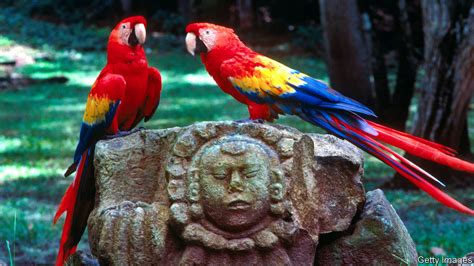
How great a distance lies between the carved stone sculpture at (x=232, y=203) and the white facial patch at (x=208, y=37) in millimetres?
546

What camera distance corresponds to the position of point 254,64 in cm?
382

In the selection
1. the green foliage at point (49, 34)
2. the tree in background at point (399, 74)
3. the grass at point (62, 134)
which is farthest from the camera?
the green foliage at point (49, 34)

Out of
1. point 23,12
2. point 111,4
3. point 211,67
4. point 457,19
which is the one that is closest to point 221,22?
point 111,4

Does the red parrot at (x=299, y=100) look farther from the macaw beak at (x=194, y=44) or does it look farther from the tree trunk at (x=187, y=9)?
the tree trunk at (x=187, y=9)

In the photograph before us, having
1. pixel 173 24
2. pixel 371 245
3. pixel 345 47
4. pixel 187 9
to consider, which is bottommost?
pixel 173 24

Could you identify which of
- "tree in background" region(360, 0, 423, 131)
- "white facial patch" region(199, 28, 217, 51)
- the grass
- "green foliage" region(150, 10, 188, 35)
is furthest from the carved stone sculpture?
"green foliage" region(150, 10, 188, 35)

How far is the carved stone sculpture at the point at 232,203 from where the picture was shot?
3.32m

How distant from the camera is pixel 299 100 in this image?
3705mm

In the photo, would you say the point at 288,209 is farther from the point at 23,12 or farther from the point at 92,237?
the point at 23,12

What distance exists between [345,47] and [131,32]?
4.72 metres

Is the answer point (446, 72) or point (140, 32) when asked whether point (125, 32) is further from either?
point (446, 72)

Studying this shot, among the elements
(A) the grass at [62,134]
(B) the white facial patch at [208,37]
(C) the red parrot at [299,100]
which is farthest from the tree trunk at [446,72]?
(B) the white facial patch at [208,37]

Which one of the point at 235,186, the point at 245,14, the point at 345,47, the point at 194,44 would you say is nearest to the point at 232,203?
the point at 235,186

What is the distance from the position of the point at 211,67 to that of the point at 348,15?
4.86m
